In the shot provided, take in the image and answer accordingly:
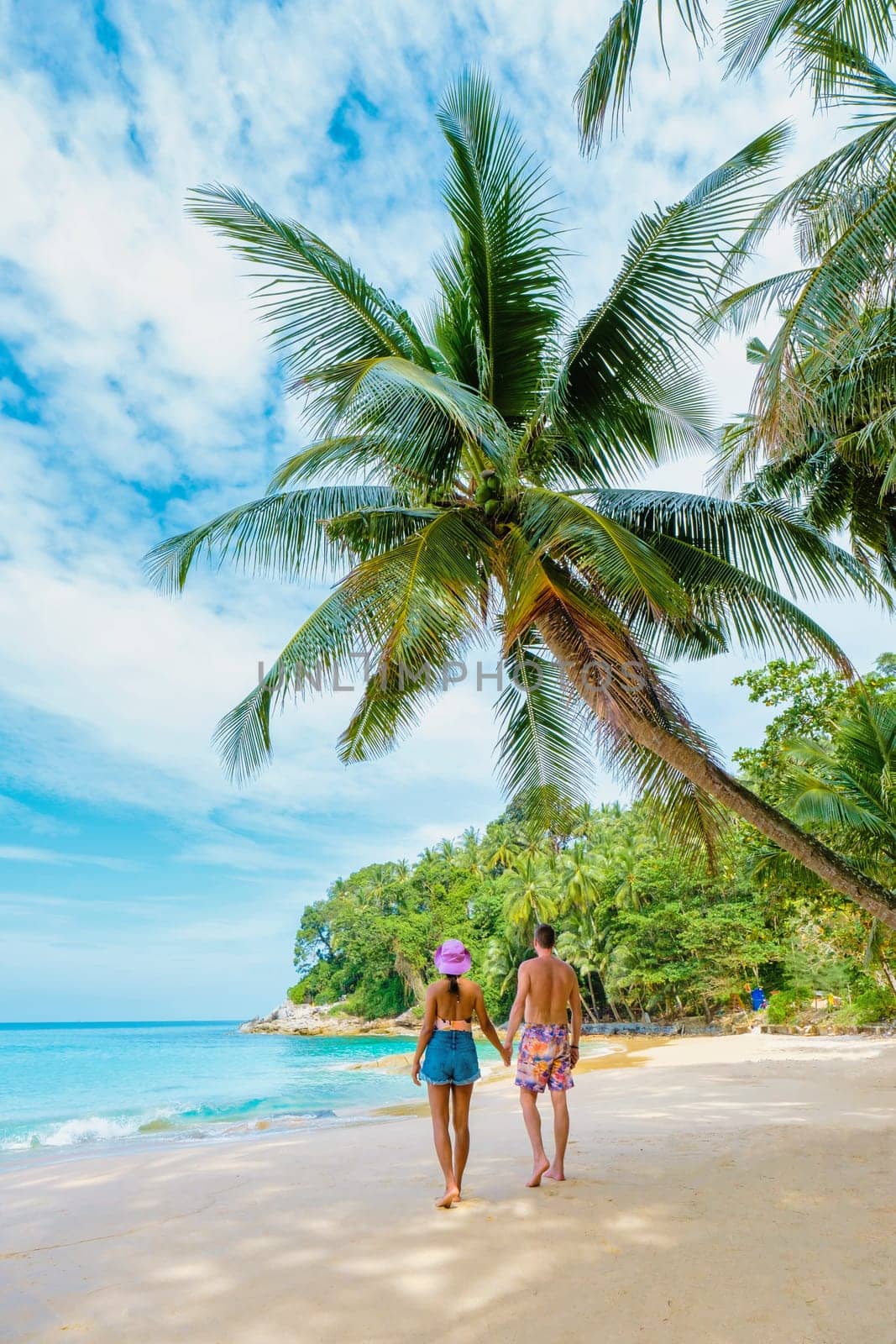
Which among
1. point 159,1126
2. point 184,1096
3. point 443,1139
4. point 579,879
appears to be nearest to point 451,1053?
point 443,1139

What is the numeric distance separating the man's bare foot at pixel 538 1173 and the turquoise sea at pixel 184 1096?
8.98 meters

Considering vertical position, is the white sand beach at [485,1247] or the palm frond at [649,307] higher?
the palm frond at [649,307]

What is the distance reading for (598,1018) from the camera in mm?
39438

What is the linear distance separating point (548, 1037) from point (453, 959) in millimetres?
720

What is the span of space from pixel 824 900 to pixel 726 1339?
12585 millimetres

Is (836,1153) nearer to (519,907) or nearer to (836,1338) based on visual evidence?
(836,1338)

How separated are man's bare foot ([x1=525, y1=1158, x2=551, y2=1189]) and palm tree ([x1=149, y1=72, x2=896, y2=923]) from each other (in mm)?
2761

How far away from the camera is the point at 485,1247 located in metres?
3.61

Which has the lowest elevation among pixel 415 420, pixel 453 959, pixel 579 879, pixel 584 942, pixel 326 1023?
pixel 326 1023

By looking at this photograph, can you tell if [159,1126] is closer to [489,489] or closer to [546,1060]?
[546,1060]

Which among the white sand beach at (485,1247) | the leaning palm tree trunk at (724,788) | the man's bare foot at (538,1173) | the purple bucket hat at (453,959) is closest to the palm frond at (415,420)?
the leaning palm tree trunk at (724,788)

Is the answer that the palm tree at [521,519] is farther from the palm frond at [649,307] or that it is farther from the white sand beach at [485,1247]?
the white sand beach at [485,1247]

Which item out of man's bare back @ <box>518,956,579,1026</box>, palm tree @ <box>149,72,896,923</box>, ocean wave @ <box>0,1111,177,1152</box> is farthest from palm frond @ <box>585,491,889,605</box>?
ocean wave @ <box>0,1111,177,1152</box>

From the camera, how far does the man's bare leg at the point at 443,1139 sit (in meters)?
4.27
